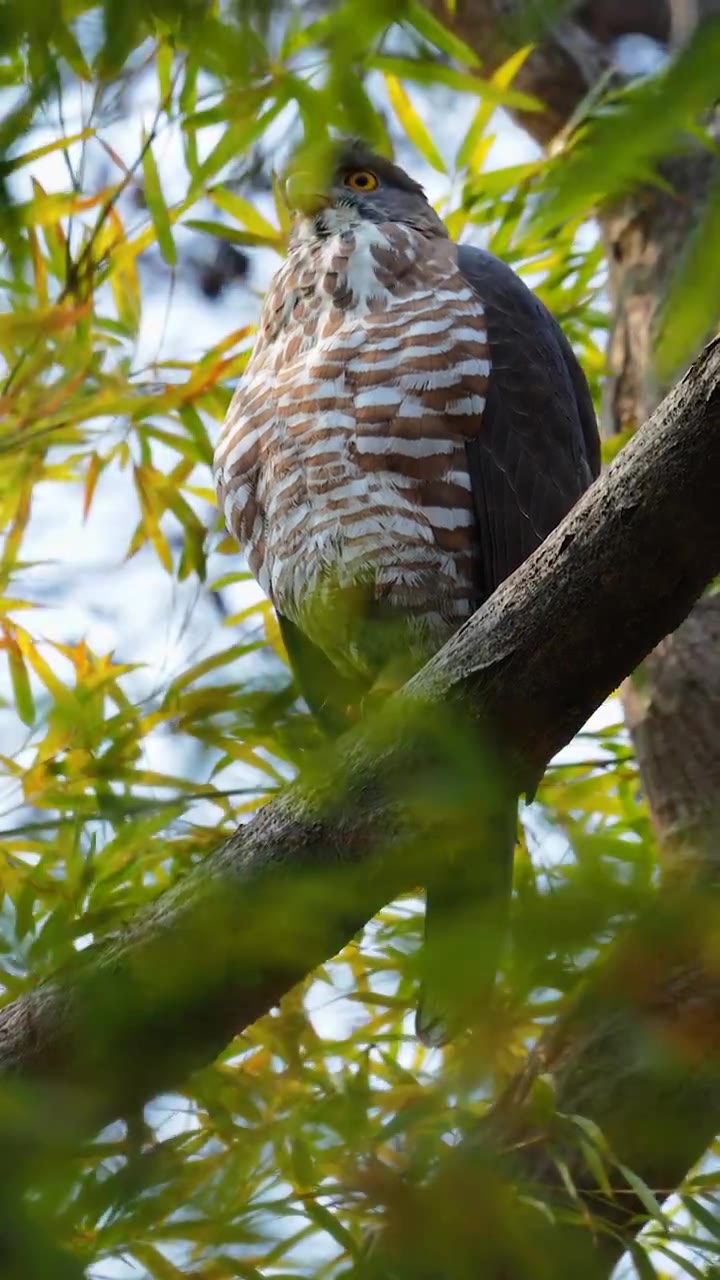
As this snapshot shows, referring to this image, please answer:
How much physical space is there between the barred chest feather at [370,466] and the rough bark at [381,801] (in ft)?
2.59

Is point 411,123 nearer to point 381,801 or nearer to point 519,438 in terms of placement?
point 519,438

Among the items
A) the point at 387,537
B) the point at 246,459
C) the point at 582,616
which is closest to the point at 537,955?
the point at 582,616

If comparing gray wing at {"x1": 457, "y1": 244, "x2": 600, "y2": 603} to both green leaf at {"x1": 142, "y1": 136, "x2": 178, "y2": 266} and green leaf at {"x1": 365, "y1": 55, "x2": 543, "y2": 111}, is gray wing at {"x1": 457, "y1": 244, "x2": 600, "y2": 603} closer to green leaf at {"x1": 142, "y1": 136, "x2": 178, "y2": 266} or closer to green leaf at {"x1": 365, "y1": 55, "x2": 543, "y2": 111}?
green leaf at {"x1": 365, "y1": 55, "x2": 543, "y2": 111}

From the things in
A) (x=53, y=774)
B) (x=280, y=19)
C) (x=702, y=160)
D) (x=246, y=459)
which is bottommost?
(x=280, y=19)

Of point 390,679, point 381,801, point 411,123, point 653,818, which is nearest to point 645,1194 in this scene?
point 390,679

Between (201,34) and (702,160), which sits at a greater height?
(702,160)

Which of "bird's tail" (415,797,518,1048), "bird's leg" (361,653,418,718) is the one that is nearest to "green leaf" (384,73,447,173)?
"bird's leg" (361,653,418,718)

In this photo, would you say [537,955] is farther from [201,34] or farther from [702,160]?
[702,160]

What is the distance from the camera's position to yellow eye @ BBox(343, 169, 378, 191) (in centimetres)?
298

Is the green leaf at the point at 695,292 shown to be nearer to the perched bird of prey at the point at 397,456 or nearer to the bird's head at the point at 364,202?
the perched bird of prey at the point at 397,456

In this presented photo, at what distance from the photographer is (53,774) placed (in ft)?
7.96

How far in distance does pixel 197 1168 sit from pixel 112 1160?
5 centimetres

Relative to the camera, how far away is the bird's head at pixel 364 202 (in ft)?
9.53

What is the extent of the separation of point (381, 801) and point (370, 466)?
1.51 metres
